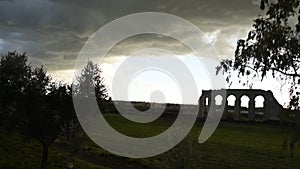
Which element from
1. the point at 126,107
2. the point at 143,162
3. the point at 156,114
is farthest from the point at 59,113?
the point at 126,107

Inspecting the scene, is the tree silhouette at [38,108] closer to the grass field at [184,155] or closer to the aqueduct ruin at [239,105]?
the grass field at [184,155]

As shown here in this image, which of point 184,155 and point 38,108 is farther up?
point 38,108

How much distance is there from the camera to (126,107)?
12681 cm

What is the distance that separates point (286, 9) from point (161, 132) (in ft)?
216

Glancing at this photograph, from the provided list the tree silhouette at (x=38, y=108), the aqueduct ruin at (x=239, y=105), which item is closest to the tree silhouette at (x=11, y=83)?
the tree silhouette at (x=38, y=108)

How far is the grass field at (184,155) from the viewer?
3180 cm

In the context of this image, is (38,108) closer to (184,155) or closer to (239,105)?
(184,155)

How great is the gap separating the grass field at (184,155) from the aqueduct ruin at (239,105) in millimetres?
27547

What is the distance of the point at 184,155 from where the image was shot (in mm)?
30641

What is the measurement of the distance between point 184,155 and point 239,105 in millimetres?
85821

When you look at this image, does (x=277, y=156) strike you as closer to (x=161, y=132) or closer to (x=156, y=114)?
(x=161, y=132)

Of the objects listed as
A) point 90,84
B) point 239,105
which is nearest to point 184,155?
point 90,84

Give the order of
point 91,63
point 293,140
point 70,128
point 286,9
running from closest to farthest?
point 286,9
point 293,140
point 70,128
point 91,63

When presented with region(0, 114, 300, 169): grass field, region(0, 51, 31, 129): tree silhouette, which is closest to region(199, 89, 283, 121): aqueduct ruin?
region(0, 114, 300, 169): grass field
